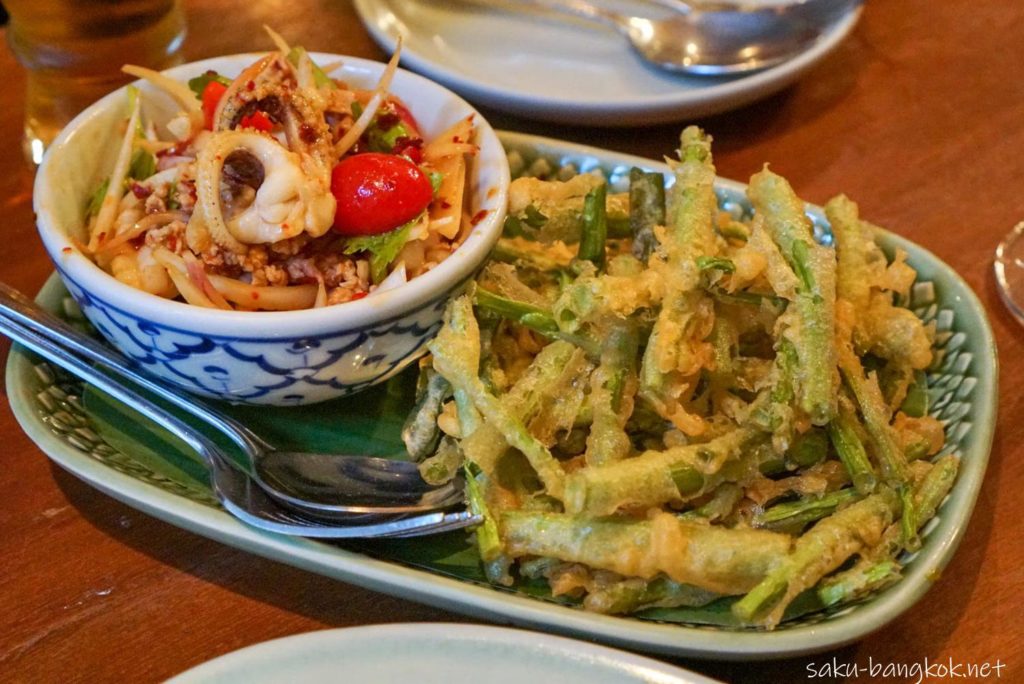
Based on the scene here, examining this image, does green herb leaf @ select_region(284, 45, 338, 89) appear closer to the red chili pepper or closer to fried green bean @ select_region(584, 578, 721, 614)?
the red chili pepper

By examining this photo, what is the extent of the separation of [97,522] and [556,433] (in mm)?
565

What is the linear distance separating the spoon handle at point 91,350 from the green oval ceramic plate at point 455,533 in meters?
0.04


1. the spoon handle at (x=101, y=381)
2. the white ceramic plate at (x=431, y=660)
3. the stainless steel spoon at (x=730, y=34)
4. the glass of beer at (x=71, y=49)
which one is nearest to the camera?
the white ceramic plate at (x=431, y=660)

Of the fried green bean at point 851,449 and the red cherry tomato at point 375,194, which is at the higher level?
the red cherry tomato at point 375,194

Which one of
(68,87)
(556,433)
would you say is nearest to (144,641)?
(556,433)

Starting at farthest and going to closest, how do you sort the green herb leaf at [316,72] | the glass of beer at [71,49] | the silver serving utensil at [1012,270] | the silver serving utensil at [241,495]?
1. the glass of beer at [71,49]
2. the silver serving utensil at [1012,270]
3. the green herb leaf at [316,72]
4. the silver serving utensil at [241,495]

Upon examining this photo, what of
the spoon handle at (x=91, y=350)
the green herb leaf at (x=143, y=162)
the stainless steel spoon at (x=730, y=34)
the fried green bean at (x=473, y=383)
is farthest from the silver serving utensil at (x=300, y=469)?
the stainless steel spoon at (x=730, y=34)

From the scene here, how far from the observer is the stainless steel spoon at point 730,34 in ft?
5.53

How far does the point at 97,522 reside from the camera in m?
1.01

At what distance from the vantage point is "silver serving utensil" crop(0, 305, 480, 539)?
869mm

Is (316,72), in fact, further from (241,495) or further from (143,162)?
(241,495)

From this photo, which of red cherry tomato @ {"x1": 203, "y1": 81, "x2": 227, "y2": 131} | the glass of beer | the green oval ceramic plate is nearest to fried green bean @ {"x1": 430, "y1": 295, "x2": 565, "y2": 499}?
the green oval ceramic plate

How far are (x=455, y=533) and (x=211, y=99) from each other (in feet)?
2.26

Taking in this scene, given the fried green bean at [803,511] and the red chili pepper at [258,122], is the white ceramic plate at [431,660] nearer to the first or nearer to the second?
the fried green bean at [803,511]
